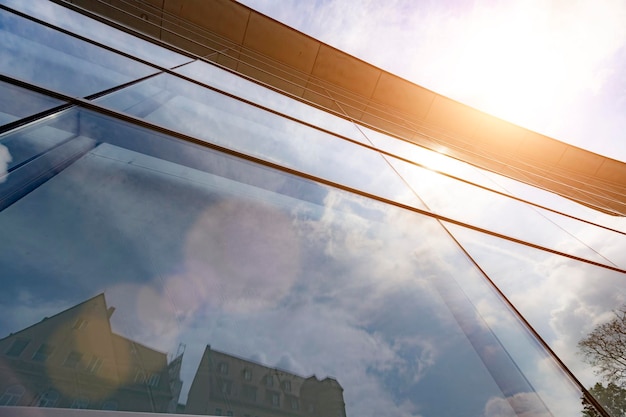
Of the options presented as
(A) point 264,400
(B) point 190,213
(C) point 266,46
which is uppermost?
(C) point 266,46

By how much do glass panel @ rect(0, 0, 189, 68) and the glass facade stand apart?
0.22 metres

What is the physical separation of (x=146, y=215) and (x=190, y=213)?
11.2 inches

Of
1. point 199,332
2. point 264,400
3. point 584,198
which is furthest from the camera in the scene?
point 584,198

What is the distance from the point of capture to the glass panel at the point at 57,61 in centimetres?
256

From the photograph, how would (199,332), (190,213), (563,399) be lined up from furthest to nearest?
1. (190,213)
2. (563,399)
3. (199,332)

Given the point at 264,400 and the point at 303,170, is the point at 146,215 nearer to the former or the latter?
the point at 264,400

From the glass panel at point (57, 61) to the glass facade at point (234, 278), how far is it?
3cm

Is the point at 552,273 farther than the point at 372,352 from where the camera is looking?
Yes

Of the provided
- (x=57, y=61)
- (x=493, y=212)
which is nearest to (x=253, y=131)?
(x=57, y=61)

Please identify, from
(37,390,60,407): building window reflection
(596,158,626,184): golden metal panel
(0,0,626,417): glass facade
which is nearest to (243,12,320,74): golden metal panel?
(0,0,626,417): glass facade

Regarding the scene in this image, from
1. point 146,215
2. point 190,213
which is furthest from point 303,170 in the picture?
point 146,215

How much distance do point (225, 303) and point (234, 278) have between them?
0.66 ft

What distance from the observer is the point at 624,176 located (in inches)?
423

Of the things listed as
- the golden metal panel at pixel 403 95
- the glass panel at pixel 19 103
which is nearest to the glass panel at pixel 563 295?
the glass panel at pixel 19 103
